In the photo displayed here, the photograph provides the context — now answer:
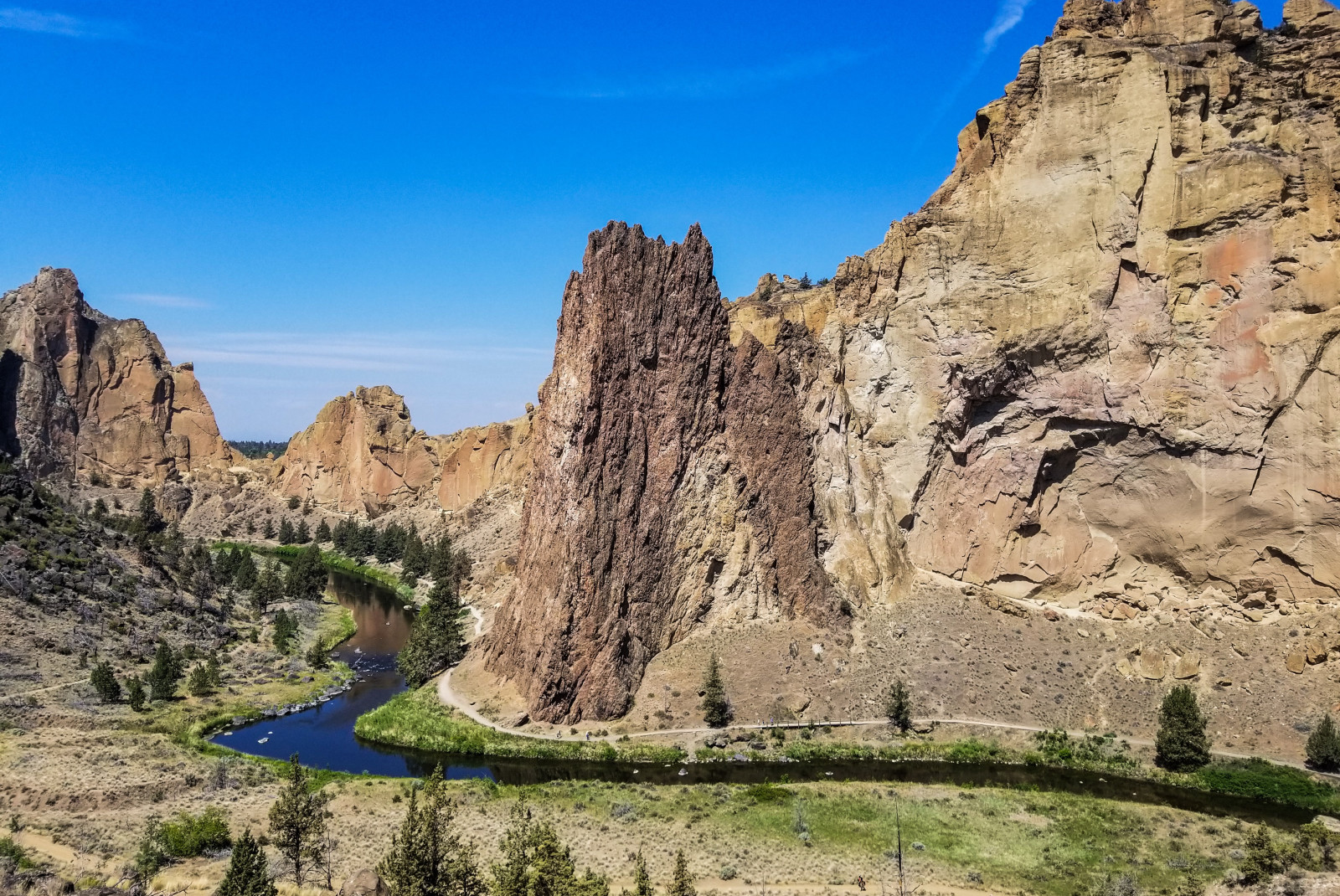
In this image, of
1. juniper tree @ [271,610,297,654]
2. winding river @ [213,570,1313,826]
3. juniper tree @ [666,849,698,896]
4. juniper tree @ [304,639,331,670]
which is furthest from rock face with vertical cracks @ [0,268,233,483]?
juniper tree @ [666,849,698,896]

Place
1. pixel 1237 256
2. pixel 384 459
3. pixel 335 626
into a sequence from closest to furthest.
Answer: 1. pixel 1237 256
2. pixel 335 626
3. pixel 384 459

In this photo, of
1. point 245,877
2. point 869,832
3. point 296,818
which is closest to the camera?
point 245,877

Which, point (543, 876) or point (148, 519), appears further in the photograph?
point (148, 519)

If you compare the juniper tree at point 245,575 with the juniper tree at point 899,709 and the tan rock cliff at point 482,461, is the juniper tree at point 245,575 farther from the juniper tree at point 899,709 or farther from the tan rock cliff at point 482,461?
the juniper tree at point 899,709

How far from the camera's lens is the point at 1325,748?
39188mm

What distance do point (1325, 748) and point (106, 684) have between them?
59.0m

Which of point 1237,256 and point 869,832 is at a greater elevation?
point 1237,256

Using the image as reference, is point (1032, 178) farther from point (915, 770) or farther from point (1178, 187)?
point (915, 770)

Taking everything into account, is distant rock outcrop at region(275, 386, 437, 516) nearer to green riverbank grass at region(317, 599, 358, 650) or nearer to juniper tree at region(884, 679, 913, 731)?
green riverbank grass at region(317, 599, 358, 650)

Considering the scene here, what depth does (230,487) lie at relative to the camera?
14300 cm

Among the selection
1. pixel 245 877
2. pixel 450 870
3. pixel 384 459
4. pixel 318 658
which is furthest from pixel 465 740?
pixel 384 459

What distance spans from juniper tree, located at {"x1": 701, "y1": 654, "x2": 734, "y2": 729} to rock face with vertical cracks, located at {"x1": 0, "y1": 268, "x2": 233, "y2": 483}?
389 feet

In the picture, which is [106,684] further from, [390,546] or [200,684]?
[390,546]

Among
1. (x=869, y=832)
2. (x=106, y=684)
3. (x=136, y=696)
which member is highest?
(x=106, y=684)
